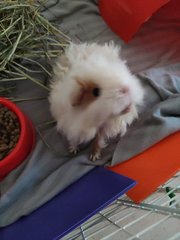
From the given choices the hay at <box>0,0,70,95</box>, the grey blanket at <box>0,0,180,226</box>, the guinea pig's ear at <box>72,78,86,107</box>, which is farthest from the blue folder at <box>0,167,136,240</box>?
the hay at <box>0,0,70,95</box>

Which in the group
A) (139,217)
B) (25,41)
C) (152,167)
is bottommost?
(139,217)

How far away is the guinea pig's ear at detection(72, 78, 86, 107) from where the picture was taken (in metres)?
0.86

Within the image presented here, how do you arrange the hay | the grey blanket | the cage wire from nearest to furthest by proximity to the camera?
the cage wire
the grey blanket
the hay

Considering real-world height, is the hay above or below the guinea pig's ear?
above

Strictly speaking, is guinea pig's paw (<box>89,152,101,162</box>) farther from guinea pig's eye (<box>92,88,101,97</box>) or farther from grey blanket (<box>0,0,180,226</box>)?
guinea pig's eye (<box>92,88,101,97</box>)

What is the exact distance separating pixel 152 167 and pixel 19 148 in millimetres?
413

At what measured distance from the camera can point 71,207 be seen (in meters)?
1.03

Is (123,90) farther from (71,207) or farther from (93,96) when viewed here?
(71,207)

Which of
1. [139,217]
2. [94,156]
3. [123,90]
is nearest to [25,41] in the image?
[94,156]

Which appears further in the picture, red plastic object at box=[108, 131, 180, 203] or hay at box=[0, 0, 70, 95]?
hay at box=[0, 0, 70, 95]

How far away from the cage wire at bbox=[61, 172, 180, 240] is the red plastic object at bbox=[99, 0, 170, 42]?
0.59 m

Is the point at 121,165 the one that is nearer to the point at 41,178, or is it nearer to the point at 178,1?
the point at 41,178

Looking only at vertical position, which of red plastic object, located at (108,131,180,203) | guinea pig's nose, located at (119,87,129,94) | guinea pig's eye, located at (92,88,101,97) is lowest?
red plastic object, located at (108,131,180,203)

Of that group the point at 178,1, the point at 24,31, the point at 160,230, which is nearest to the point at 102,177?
the point at 160,230
